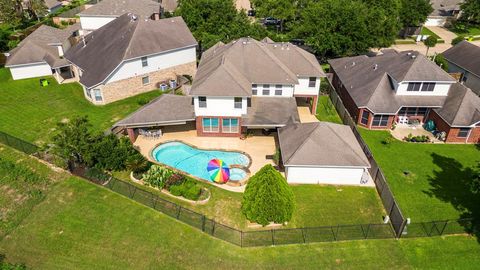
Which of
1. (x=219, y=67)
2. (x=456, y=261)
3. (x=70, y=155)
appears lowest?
(x=456, y=261)

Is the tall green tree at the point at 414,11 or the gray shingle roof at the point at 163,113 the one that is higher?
the tall green tree at the point at 414,11

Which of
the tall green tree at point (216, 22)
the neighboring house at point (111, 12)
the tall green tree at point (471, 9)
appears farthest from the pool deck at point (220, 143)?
the tall green tree at point (471, 9)

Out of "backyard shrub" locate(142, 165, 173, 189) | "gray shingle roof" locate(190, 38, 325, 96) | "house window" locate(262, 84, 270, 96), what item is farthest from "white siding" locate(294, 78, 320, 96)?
"backyard shrub" locate(142, 165, 173, 189)

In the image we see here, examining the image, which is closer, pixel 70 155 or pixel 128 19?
pixel 70 155

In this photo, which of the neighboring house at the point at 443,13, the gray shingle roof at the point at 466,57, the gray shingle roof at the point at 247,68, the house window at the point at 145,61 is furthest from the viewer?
the neighboring house at the point at 443,13

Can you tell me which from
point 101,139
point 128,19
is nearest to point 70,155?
point 101,139

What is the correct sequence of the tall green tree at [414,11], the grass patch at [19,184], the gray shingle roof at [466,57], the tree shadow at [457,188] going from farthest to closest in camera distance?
the tall green tree at [414,11]
the gray shingle roof at [466,57]
the tree shadow at [457,188]
the grass patch at [19,184]

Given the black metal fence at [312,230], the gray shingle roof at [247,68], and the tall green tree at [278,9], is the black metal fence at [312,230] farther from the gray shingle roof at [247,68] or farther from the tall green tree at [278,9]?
the tall green tree at [278,9]

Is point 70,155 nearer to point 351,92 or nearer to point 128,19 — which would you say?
point 128,19
